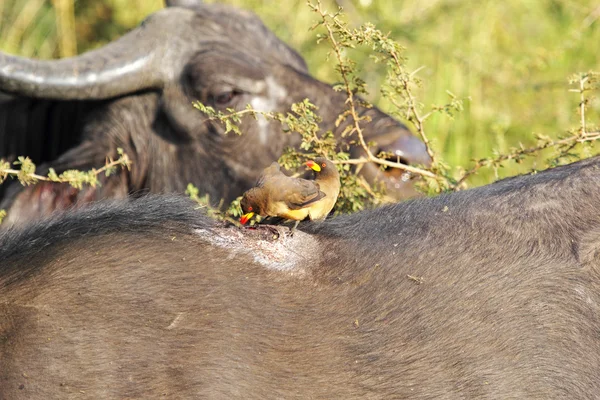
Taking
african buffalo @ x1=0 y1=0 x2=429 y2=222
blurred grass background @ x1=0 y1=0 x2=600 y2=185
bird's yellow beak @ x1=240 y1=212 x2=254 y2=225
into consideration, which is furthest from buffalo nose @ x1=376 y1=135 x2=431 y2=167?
blurred grass background @ x1=0 y1=0 x2=600 y2=185

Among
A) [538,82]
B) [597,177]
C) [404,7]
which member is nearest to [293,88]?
[597,177]

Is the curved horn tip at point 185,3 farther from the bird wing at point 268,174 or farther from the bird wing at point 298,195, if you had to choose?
the bird wing at point 298,195

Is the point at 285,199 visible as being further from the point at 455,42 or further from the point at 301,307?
the point at 455,42

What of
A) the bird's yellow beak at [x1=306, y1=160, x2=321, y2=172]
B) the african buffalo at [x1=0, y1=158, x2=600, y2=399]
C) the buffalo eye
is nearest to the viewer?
the african buffalo at [x1=0, y1=158, x2=600, y2=399]

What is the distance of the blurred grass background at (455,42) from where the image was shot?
769cm

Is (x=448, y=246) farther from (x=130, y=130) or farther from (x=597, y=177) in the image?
(x=130, y=130)

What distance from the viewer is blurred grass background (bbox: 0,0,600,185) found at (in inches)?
303

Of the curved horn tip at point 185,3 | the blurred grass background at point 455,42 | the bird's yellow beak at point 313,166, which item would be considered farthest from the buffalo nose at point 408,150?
the blurred grass background at point 455,42

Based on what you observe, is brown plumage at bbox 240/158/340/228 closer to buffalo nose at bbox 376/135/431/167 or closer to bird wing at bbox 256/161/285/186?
bird wing at bbox 256/161/285/186

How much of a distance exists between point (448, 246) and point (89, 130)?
3.31m

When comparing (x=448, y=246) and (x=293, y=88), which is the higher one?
(x=448, y=246)

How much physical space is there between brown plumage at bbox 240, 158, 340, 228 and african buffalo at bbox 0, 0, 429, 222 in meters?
2.06

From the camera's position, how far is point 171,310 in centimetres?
226

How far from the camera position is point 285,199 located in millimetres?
2609
